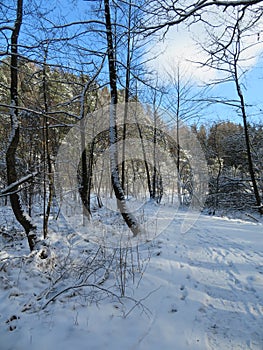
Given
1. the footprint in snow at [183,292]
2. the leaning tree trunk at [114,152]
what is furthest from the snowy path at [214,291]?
the leaning tree trunk at [114,152]

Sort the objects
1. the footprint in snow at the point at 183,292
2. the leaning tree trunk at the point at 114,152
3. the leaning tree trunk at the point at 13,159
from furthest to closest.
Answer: the leaning tree trunk at the point at 114,152 → the leaning tree trunk at the point at 13,159 → the footprint in snow at the point at 183,292

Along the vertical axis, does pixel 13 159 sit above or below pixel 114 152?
below

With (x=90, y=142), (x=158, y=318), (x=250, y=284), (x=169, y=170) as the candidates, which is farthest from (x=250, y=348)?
(x=169, y=170)

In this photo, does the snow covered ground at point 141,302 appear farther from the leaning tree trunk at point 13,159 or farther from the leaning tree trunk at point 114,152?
the leaning tree trunk at point 114,152

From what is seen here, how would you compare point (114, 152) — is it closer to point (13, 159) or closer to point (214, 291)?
point (13, 159)

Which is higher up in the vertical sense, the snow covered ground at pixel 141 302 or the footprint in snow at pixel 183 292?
the snow covered ground at pixel 141 302

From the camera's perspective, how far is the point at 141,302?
2.43 metres

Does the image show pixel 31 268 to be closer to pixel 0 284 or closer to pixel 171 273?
pixel 0 284

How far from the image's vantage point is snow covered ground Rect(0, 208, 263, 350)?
1877mm

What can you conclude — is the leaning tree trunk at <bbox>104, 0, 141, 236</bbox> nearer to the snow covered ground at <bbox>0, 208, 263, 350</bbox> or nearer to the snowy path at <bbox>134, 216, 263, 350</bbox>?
the snowy path at <bbox>134, 216, 263, 350</bbox>

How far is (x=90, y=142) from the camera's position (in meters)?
8.94

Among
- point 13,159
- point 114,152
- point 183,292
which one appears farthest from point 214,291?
point 13,159

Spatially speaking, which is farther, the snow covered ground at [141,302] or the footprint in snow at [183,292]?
the footprint in snow at [183,292]

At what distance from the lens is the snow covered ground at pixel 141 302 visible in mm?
1877
